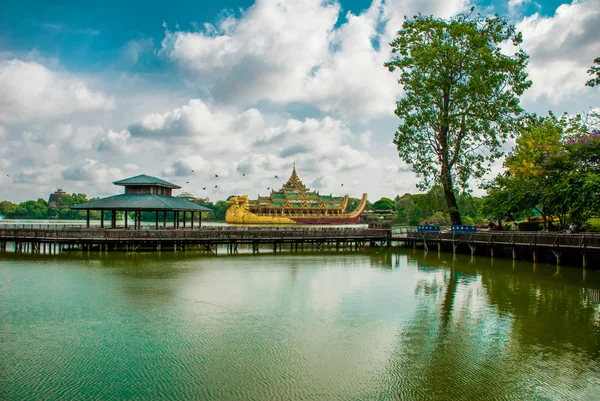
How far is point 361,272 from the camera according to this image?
22.0m

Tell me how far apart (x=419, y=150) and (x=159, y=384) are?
2465 centimetres

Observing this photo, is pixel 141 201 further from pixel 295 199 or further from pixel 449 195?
pixel 295 199

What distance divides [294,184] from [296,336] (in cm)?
6857

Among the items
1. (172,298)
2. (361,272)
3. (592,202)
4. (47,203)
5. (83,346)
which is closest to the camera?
(83,346)

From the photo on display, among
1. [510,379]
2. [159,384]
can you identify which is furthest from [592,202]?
[159,384]

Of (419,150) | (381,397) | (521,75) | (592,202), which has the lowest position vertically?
(381,397)

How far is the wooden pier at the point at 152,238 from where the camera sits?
29.2 m

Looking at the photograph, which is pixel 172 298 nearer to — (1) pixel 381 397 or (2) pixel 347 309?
(2) pixel 347 309

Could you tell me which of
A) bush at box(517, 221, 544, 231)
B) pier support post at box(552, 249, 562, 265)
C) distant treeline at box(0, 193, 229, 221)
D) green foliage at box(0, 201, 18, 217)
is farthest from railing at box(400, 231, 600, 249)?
green foliage at box(0, 201, 18, 217)

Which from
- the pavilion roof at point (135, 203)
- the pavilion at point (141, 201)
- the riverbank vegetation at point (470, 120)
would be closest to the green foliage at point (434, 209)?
the riverbank vegetation at point (470, 120)

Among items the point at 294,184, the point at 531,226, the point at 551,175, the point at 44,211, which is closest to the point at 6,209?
→ the point at 44,211

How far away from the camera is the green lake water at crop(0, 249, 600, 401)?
26.5ft

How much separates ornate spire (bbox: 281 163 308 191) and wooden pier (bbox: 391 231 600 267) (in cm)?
4501

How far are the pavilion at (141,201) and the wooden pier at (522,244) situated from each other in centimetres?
1892
